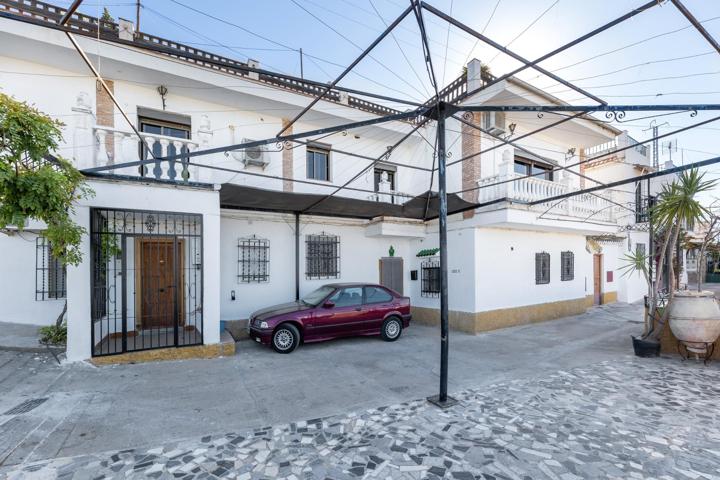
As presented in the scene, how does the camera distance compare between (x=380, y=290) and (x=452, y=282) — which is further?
(x=452, y=282)

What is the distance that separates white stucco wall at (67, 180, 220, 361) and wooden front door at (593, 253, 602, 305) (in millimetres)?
13855

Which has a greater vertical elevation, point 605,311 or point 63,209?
point 63,209

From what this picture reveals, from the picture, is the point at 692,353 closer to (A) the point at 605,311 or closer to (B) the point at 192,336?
(A) the point at 605,311

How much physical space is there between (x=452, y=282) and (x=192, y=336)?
6443 millimetres

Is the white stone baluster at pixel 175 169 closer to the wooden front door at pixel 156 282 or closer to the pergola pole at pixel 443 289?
the wooden front door at pixel 156 282

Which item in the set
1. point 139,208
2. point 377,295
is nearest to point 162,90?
point 139,208

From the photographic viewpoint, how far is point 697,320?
568 centimetres

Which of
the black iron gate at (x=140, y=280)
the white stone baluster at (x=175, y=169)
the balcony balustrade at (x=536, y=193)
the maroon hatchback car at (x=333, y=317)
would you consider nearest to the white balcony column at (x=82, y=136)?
the black iron gate at (x=140, y=280)

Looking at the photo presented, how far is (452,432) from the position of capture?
3.55 m

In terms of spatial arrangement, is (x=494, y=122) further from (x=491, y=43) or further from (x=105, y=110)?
(x=105, y=110)

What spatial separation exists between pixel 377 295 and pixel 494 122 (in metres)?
5.64

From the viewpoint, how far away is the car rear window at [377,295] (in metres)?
7.77

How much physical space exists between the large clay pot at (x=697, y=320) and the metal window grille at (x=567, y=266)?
4.74 meters

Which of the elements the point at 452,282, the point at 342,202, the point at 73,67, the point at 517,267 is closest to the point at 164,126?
the point at 73,67
